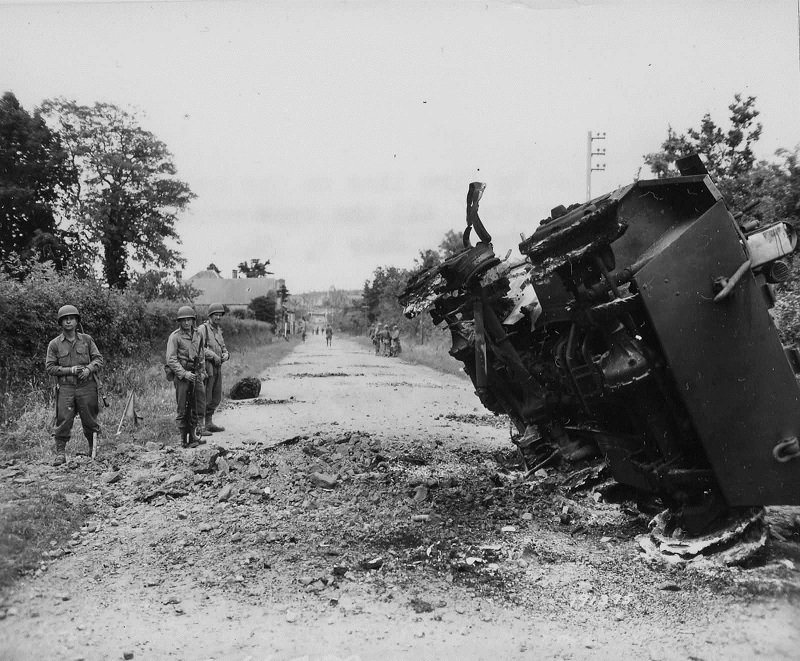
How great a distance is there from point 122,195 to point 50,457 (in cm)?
525

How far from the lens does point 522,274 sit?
606cm

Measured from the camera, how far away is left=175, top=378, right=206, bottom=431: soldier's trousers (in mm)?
8219

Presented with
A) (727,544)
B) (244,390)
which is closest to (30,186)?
(244,390)

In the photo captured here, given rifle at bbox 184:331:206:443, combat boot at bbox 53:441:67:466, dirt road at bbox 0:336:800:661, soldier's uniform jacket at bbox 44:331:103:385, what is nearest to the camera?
dirt road at bbox 0:336:800:661

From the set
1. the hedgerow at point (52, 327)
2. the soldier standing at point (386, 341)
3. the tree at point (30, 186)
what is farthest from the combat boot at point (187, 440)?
A: the soldier standing at point (386, 341)

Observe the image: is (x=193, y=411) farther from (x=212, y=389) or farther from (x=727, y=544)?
(x=727, y=544)

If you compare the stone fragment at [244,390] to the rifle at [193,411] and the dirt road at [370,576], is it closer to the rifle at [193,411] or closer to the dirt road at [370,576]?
the rifle at [193,411]

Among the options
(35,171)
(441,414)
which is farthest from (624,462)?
(35,171)

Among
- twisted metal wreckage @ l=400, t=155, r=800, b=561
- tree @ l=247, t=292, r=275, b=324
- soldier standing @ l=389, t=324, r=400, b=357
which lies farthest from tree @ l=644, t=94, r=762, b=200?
tree @ l=247, t=292, r=275, b=324

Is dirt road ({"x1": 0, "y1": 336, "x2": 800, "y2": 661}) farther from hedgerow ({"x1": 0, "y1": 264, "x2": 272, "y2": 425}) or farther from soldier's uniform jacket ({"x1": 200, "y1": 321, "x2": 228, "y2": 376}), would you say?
hedgerow ({"x1": 0, "y1": 264, "x2": 272, "y2": 425})

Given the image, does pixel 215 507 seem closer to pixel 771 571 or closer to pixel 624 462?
pixel 624 462

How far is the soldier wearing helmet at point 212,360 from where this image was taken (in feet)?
30.2

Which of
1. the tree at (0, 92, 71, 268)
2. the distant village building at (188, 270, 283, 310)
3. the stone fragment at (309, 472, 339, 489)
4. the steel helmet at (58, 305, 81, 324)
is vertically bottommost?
the stone fragment at (309, 472, 339, 489)

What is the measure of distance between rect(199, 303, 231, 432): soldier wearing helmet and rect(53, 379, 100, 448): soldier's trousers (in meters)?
2.13
